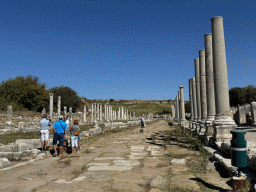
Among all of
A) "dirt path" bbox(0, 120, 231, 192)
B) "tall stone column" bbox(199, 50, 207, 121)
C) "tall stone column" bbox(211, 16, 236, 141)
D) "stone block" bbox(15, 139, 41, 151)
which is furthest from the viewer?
"tall stone column" bbox(199, 50, 207, 121)

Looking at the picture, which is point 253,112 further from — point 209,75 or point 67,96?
point 67,96

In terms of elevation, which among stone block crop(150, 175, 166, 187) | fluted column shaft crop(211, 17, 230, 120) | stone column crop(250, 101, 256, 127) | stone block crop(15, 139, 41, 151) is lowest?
stone block crop(150, 175, 166, 187)

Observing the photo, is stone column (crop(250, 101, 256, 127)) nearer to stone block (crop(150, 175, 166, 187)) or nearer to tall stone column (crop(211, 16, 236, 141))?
tall stone column (crop(211, 16, 236, 141))

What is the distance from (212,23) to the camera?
9.51 meters

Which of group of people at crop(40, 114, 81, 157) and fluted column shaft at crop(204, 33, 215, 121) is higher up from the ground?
fluted column shaft at crop(204, 33, 215, 121)

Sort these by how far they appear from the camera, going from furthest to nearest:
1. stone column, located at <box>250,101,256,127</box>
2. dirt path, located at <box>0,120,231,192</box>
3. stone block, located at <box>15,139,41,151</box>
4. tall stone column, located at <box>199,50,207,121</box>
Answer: stone column, located at <box>250,101,256,127</box> → tall stone column, located at <box>199,50,207,121</box> → stone block, located at <box>15,139,41,151</box> → dirt path, located at <box>0,120,231,192</box>

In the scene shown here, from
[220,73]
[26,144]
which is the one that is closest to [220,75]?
[220,73]

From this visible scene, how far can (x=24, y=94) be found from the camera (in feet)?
126

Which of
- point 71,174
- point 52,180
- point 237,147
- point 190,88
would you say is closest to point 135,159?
point 71,174

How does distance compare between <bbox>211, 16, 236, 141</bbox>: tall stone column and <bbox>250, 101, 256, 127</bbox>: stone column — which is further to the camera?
<bbox>250, 101, 256, 127</bbox>: stone column

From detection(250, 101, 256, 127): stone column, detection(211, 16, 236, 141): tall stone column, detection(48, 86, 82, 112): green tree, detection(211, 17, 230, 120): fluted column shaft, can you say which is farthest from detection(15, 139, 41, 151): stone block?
detection(48, 86, 82, 112): green tree

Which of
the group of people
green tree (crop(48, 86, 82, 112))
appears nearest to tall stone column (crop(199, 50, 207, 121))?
the group of people

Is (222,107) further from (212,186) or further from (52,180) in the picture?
(52,180)

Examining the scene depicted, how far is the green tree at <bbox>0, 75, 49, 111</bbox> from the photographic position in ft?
124
